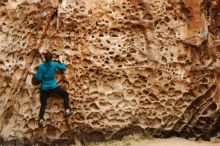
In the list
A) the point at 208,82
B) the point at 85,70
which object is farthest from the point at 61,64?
the point at 208,82

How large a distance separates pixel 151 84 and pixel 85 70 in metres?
1.03

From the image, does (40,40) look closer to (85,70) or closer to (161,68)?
(85,70)

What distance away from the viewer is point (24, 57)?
9.16 metres

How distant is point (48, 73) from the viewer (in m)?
8.95

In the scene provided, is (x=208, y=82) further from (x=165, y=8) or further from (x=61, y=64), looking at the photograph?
Answer: (x=61, y=64)

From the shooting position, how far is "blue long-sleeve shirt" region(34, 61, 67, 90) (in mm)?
8938

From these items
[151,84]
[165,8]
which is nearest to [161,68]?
[151,84]

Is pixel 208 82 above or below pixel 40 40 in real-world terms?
below

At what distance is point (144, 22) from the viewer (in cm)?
931

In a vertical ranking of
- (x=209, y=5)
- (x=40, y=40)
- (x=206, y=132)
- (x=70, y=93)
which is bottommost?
(x=206, y=132)

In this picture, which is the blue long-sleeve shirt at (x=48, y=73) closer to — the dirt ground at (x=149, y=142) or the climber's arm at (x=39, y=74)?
the climber's arm at (x=39, y=74)

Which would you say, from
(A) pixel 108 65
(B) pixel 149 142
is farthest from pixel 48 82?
(B) pixel 149 142

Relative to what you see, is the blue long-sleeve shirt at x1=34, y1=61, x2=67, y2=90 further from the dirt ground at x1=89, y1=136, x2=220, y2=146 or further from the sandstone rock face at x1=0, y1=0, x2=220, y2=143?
the dirt ground at x1=89, y1=136, x2=220, y2=146

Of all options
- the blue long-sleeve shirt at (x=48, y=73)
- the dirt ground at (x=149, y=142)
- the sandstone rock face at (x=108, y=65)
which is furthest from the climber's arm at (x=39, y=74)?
the dirt ground at (x=149, y=142)
